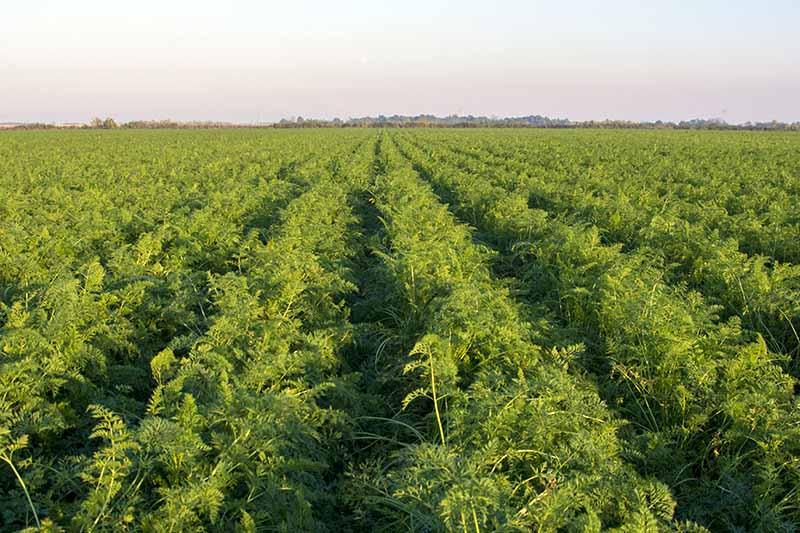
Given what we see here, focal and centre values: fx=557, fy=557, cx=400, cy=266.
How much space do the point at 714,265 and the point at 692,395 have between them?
342cm

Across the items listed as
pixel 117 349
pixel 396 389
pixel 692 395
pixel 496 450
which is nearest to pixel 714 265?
pixel 692 395

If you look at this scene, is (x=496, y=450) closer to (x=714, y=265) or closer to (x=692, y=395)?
(x=692, y=395)

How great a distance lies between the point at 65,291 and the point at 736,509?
5684mm

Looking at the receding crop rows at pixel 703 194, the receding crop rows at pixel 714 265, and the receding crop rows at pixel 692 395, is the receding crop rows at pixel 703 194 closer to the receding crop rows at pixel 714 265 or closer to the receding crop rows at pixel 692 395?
the receding crop rows at pixel 714 265

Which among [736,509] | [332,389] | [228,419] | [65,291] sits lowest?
[736,509]

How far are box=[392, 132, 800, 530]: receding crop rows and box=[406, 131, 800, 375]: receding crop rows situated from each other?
105cm

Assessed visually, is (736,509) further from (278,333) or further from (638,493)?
(278,333)

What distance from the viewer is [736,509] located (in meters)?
3.72

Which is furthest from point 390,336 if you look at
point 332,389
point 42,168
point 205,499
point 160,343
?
point 42,168

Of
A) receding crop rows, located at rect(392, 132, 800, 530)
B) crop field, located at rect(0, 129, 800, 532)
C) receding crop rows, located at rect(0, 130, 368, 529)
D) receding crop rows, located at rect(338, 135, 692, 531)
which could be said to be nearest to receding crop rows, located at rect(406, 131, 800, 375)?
crop field, located at rect(0, 129, 800, 532)

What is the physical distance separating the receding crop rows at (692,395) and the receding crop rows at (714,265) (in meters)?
1.05

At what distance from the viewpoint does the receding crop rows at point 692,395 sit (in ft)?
12.4

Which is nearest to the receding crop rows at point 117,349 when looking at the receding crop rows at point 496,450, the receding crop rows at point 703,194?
the receding crop rows at point 496,450

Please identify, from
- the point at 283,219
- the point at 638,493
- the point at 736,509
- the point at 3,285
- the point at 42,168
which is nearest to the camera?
the point at 638,493
